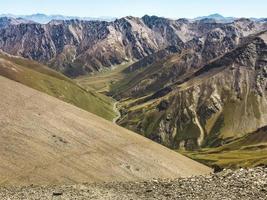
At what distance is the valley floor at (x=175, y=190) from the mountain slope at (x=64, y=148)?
13.9 metres

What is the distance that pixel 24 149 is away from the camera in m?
70.9

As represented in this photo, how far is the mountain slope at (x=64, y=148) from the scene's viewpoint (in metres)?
66.4

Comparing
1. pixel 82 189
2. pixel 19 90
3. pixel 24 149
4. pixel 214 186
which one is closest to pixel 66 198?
pixel 82 189

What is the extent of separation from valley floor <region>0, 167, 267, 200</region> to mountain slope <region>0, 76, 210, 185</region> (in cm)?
1388

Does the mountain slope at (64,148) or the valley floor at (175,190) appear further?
the mountain slope at (64,148)

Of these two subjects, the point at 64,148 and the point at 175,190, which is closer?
the point at 175,190

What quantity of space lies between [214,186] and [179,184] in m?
3.66

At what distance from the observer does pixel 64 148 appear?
7394cm

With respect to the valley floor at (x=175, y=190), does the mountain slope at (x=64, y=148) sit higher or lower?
lower

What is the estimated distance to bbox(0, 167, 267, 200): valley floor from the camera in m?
42.6

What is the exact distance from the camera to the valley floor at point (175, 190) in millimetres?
42625

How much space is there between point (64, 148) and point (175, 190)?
32.0 metres

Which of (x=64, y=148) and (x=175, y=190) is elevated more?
(x=175, y=190)

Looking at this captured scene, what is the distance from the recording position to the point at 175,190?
45125mm
